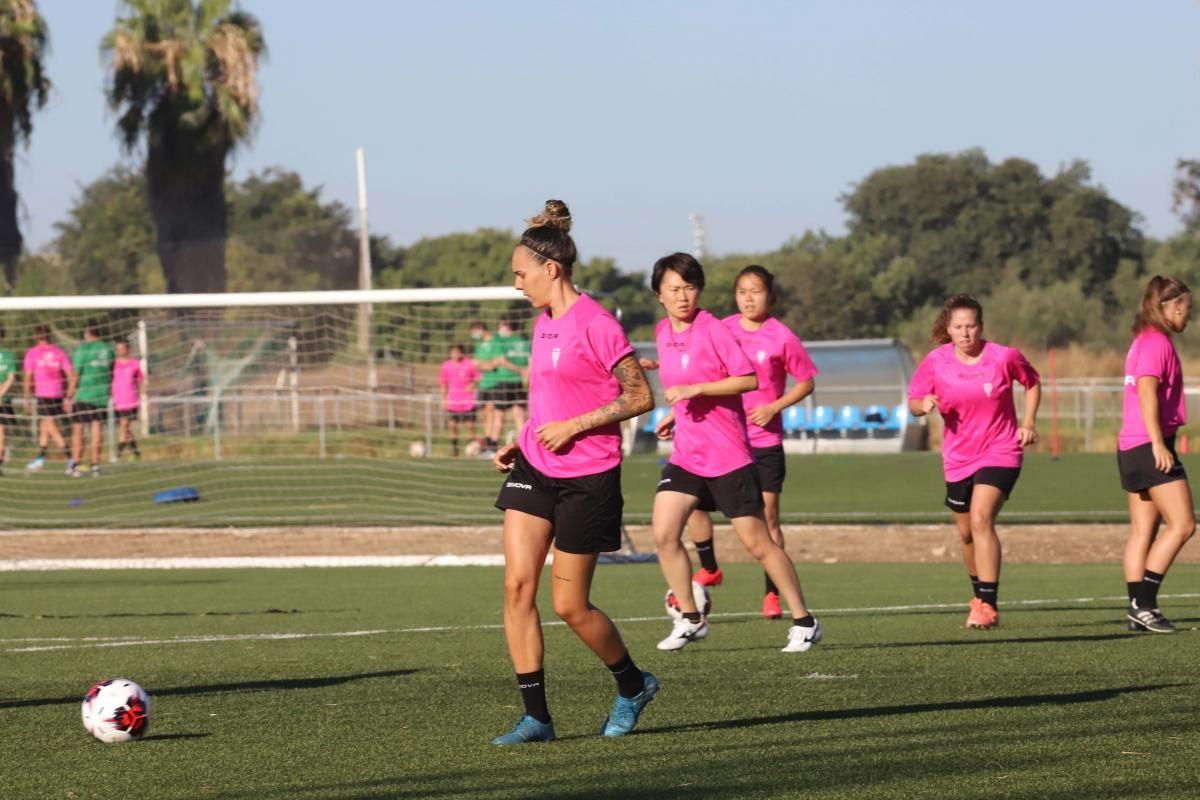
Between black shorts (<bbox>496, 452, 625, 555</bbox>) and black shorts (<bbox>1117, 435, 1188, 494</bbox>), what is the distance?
4525mm

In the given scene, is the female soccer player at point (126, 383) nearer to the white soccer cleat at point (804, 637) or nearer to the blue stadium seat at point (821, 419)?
the blue stadium seat at point (821, 419)

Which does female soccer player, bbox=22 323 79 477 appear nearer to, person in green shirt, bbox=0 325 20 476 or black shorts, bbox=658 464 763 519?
person in green shirt, bbox=0 325 20 476

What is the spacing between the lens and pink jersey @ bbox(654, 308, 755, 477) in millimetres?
9555

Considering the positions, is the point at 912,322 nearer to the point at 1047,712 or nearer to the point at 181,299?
the point at 181,299

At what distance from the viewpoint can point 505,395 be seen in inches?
829

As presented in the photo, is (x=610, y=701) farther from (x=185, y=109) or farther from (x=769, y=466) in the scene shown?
(x=185, y=109)

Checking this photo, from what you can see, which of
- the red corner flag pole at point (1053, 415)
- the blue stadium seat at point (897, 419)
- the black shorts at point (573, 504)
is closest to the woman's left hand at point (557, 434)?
the black shorts at point (573, 504)

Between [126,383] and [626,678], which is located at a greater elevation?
[126,383]

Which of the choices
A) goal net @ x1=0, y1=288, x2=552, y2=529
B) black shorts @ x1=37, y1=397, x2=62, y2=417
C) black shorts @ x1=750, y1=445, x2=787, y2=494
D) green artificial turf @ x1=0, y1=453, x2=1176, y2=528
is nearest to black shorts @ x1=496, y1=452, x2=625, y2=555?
black shorts @ x1=750, y1=445, x2=787, y2=494

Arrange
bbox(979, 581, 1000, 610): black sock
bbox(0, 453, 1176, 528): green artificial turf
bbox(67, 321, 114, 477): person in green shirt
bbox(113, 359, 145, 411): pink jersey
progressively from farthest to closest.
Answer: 1. bbox(67, 321, 114, 477): person in green shirt
2. bbox(113, 359, 145, 411): pink jersey
3. bbox(0, 453, 1176, 528): green artificial turf
4. bbox(979, 581, 1000, 610): black sock

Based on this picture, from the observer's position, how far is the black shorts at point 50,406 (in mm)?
22656

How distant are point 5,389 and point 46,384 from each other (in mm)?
833

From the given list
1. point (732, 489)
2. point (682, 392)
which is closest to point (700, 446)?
point (732, 489)

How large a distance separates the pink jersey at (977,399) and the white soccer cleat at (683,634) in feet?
6.49
